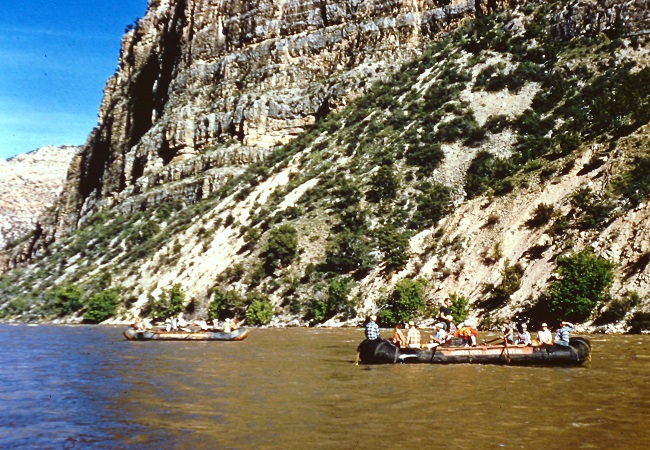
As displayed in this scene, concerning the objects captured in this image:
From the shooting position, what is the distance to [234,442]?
37.7 feet

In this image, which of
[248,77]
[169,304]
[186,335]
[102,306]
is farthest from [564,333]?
[248,77]

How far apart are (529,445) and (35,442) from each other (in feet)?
30.1

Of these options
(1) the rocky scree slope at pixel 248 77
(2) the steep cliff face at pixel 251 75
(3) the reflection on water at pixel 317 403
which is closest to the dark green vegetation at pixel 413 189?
(1) the rocky scree slope at pixel 248 77

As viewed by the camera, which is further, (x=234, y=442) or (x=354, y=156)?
(x=354, y=156)

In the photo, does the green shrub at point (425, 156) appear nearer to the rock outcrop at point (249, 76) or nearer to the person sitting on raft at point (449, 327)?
the rock outcrop at point (249, 76)

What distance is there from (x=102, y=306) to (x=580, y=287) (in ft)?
147

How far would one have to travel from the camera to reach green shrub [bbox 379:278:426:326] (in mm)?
39906

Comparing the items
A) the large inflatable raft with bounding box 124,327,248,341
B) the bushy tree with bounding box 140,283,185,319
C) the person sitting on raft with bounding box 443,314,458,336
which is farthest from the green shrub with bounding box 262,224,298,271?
the person sitting on raft with bounding box 443,314,458,336

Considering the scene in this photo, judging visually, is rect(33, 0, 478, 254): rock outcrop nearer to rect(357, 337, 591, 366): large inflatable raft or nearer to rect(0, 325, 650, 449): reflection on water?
rect(357, 337, 591, 366): large inflatable raft

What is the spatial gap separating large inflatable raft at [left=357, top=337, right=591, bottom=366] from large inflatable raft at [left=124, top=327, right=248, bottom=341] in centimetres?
1361

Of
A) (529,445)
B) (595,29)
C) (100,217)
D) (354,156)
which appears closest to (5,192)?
(100,217)

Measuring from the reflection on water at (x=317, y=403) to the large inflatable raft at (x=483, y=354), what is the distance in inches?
14.3

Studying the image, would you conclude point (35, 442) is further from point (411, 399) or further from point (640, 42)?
point (640, 42)

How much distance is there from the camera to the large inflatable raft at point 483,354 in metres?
21.2
